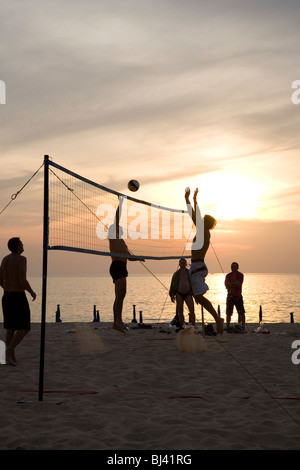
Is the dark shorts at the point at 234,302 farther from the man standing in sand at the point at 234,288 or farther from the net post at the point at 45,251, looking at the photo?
the net post at the point at 45,251

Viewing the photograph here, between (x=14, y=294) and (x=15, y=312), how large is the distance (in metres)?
0.27

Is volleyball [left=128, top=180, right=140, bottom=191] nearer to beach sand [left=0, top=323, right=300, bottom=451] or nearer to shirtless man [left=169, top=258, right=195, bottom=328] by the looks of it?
shirtless man [left=169, top=258, right=195, bottom=328]

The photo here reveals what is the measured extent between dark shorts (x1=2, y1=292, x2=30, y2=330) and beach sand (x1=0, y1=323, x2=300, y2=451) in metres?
0.61

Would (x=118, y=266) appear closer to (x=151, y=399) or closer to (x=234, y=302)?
(x=234, y=302)

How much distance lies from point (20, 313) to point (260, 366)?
3497 mm

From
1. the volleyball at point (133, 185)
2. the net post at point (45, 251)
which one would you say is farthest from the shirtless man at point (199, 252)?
the net post at point (45, 251)

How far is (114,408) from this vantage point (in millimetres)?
5086

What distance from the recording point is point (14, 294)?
7.31 meters

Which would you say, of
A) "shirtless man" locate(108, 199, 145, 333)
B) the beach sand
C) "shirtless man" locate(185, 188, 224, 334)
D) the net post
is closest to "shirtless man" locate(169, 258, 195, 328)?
"shirtless man" locate(185, 188, 224, 334)

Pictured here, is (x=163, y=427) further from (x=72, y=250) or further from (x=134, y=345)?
(x=134, y=345)

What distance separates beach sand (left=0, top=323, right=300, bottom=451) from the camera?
4.14m

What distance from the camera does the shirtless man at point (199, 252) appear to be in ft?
30.5
